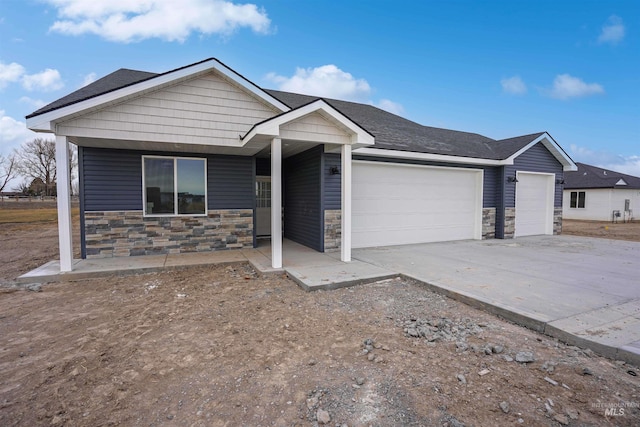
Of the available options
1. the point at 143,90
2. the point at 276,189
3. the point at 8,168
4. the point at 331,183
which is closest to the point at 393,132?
the point at 331,183

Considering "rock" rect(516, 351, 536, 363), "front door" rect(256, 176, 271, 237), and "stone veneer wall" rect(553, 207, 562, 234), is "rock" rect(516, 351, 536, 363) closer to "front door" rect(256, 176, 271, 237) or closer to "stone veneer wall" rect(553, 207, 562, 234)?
"front door" rect(256, 176, 271, 237)

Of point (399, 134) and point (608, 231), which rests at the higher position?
point (399, 134)

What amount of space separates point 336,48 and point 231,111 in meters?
9.11

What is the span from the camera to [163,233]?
7.53 meters

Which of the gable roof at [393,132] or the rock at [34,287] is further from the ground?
the gable roof at [393,132]

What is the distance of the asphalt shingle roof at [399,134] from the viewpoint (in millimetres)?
8396

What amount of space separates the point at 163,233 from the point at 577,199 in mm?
26794

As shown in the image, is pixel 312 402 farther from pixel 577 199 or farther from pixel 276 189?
pixel 577 199

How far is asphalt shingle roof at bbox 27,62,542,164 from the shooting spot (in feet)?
27.5

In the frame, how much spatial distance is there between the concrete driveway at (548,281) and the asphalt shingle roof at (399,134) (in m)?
2.99

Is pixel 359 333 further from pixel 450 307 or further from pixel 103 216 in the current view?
pixel 103 216

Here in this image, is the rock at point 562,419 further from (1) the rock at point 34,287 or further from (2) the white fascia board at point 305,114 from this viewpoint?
(1) the rock at point 34,287

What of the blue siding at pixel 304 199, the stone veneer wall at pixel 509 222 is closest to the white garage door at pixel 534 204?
the stone veneer wall at pixel 509 222

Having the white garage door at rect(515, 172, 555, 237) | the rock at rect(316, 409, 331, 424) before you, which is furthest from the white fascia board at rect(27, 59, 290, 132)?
the white garage door at rect(515, 172, 555, 237)
